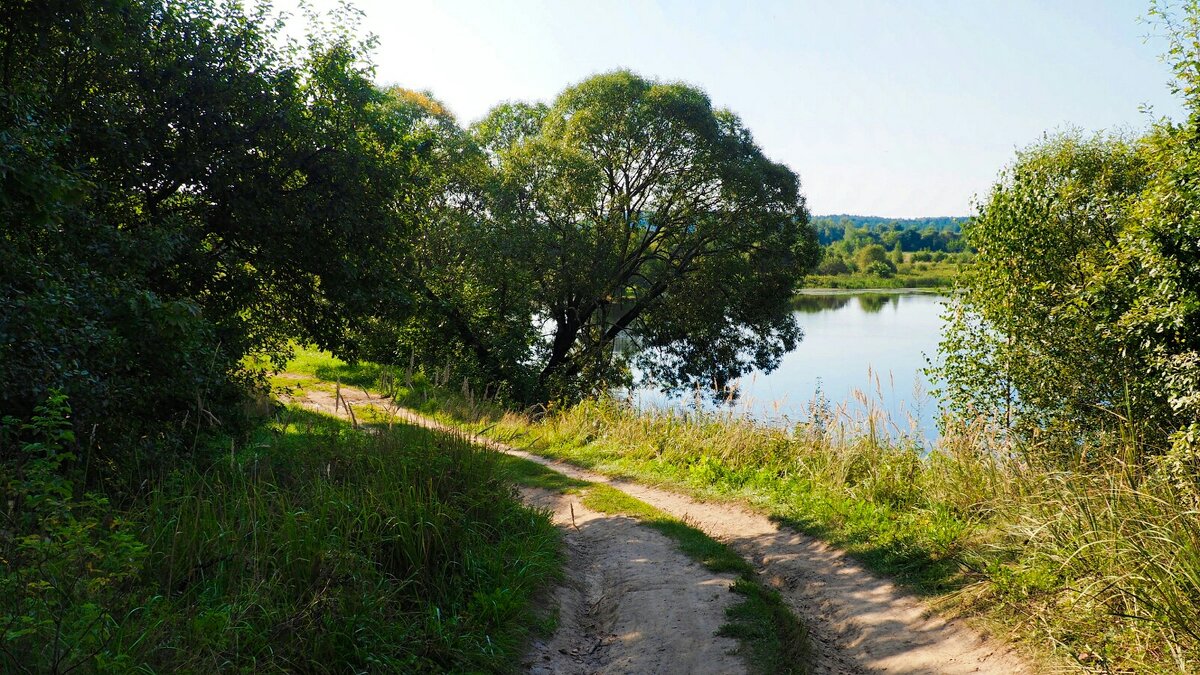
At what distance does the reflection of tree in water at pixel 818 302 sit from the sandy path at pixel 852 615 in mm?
46796

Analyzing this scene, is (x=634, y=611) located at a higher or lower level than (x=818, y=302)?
higher

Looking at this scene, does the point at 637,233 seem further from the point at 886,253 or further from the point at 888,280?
the point at 886,253

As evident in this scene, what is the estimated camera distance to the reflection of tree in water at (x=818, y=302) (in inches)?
2244

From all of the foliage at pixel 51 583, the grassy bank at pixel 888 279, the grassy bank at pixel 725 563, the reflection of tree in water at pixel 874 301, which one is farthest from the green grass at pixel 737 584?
the grassy bank at pixel 888 279

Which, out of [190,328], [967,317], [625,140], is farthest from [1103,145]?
[190,328]

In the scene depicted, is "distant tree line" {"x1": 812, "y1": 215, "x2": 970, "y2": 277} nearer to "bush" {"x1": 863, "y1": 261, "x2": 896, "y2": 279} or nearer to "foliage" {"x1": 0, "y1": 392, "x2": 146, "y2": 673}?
"bush" {"x1": 863, "y1": 261, "x2": 896, "y2": 279}

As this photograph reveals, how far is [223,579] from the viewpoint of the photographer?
445 centimetres

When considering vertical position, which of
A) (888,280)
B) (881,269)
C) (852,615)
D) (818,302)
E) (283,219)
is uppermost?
(283,219)

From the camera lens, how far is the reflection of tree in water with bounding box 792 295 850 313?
187ft

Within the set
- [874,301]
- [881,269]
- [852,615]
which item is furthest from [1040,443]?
[881,269]

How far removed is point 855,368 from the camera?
1212 inches

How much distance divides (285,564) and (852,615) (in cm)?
436

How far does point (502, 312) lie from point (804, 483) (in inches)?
516

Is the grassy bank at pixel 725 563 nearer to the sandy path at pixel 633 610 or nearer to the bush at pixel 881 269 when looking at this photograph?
the sandy path at pixel 633 610
